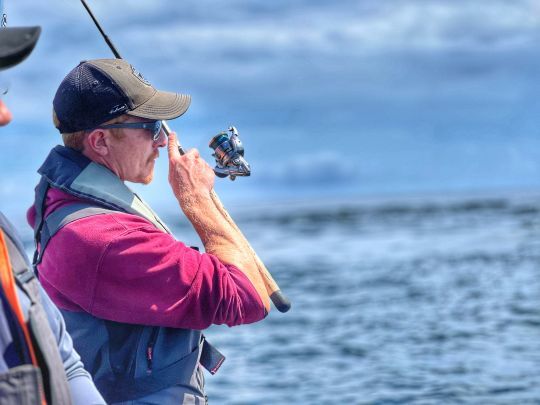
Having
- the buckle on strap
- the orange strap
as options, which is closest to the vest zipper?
the buckle on strap

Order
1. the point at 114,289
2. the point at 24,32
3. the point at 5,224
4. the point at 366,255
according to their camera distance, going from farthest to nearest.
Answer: the point at 366,255 < the point at 114,289 < the point at 5,224 < the point at 24,32

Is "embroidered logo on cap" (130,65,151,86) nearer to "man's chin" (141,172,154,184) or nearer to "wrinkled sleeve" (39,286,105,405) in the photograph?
"man's chin" (141,172,154,184)

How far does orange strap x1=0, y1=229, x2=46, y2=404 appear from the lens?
8.68ft

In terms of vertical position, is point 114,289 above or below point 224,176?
below

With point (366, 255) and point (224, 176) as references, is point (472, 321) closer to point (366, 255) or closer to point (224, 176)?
point (224, 176)

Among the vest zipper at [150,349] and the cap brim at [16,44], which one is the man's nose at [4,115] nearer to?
the cap brim at [16,44]

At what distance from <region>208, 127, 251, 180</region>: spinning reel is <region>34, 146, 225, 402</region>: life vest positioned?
69cm

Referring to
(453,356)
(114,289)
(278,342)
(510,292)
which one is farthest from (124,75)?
(510,292)

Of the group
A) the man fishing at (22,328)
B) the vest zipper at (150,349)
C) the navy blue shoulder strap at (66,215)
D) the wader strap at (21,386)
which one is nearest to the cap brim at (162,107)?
the navy blue shoulder strap at (66,215)

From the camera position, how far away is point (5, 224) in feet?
9.25

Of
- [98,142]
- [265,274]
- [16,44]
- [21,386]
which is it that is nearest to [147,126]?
[98,142]

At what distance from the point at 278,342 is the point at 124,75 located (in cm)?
1864

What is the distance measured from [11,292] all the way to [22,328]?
0.33 ft

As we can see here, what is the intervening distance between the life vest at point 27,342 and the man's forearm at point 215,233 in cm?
120
